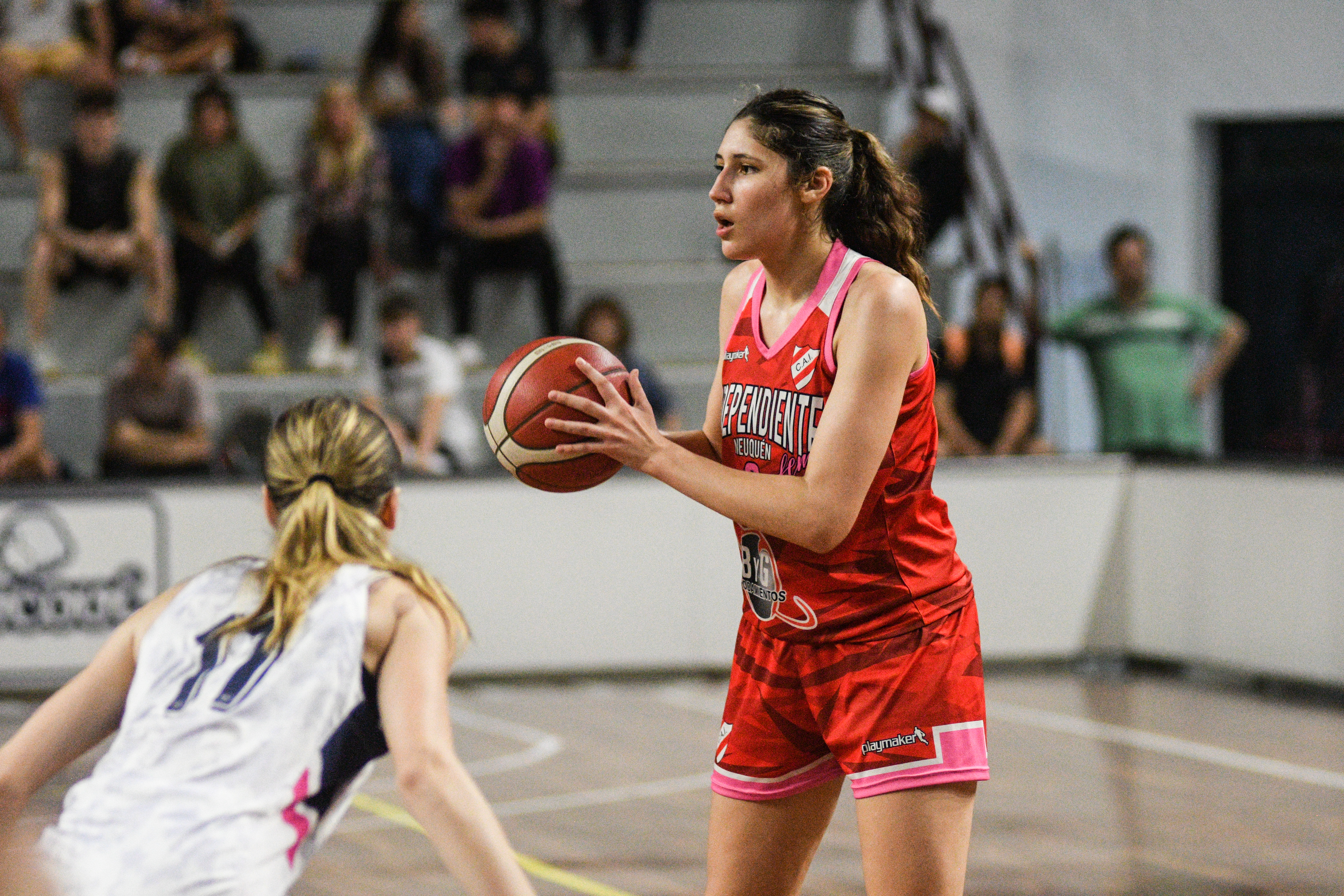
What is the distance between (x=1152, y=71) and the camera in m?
11.6

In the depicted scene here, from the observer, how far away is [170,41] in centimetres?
1101

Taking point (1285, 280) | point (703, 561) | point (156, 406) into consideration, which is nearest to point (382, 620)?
point (703, 561)

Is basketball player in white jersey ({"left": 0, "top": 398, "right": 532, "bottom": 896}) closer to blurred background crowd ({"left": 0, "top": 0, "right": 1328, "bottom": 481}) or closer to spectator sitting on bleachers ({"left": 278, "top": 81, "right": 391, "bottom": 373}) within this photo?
blurred background crowd ({"left": 0, "top": 0, "right": 1328, "bottom": 481})

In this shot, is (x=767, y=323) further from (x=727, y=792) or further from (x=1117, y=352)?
(x=1117, y=352)

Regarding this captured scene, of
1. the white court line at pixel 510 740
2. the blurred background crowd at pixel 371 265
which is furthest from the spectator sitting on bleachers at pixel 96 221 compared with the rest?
the white court line at pixel 510 740

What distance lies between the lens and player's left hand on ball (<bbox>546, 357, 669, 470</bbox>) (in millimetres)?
2414

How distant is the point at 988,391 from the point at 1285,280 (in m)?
4.28

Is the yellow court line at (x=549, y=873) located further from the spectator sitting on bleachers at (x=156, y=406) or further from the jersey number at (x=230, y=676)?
the spectator sitting on bleachers at (x=156, y=406)

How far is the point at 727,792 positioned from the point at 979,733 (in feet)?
1.39

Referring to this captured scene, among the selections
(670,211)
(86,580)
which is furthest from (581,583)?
(670,211)

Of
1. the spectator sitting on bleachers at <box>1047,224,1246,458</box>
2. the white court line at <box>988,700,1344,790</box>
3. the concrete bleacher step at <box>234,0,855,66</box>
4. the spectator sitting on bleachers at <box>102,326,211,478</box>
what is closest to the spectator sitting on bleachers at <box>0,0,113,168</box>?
the concrete bleacher step at <box>234,0,855,66</box>

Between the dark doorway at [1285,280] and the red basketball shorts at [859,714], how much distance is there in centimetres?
948

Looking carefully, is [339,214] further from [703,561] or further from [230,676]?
[230,676]

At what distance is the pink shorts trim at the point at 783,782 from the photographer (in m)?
2.61
